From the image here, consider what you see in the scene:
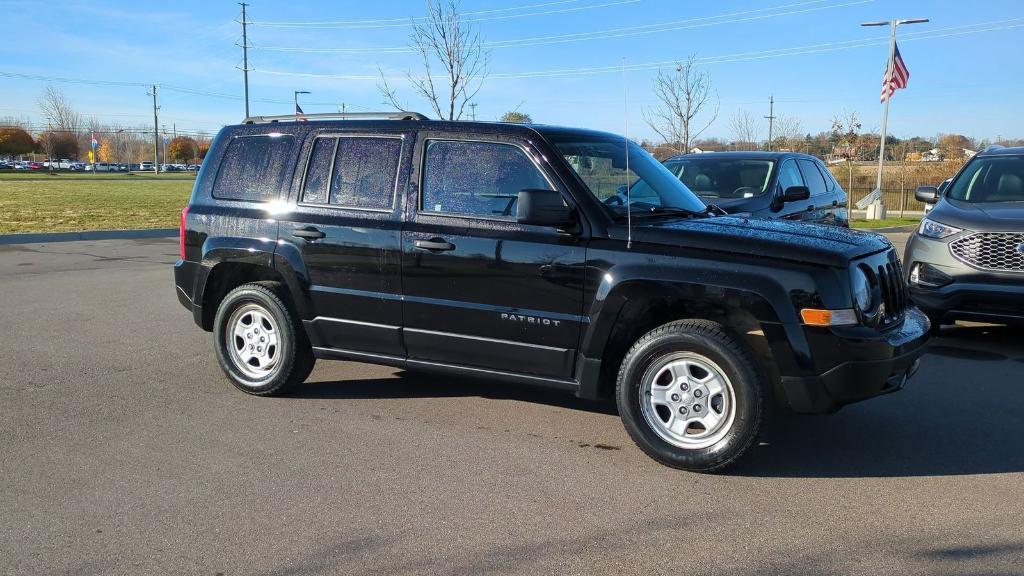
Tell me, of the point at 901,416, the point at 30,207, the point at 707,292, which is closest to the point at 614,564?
the point at 707,292

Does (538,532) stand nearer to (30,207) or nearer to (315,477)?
(315,477)

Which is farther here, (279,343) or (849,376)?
(279,343)

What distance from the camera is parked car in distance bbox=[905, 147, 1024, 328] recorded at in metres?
7.22

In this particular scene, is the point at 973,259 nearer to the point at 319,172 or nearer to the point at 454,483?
the point at 454,483

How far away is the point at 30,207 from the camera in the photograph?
92.9ft

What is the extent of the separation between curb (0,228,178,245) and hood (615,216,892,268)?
54.9 feet

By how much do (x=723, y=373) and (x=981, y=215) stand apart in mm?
4547

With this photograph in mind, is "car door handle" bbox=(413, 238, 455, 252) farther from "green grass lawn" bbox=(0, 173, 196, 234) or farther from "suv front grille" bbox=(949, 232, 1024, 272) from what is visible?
"green grass lawn" bbox=(0, 173, 196, 234)

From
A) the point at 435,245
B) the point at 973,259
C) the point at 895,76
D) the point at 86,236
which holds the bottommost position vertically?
the point at 86,236

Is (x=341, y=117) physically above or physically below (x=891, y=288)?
above

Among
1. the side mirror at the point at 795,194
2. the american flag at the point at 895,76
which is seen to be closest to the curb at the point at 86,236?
the side mirror at the point at 795,194

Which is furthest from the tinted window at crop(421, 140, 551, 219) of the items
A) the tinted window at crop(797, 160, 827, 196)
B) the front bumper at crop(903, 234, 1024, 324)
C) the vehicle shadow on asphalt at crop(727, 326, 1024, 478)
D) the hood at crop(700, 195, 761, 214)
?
the tinted window at crop(797, 160, 827, 196)

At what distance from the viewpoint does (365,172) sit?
18.2 ft

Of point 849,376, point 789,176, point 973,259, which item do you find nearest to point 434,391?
point 849,376
